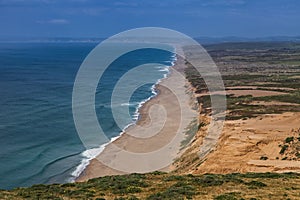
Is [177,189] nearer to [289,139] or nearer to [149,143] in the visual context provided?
Answer: [289,139]

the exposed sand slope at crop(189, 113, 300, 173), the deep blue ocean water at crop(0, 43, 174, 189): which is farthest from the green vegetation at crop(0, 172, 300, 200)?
the deep blue ocean water at crop(0, 43, 174, 189)

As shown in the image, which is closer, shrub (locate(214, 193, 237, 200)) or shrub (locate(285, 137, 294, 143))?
shrub (locate(214, 193, 237, 200))

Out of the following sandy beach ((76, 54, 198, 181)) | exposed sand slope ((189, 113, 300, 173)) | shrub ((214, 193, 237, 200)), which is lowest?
sandy beach ((76, 54, 198, 181))

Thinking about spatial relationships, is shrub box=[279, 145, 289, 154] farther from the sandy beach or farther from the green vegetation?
the sandy beach

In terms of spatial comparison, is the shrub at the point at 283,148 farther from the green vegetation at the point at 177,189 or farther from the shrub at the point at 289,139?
the green vegetation at the point at 177,189

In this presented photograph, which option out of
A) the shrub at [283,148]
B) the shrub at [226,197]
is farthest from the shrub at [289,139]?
the shrub at [226,197]

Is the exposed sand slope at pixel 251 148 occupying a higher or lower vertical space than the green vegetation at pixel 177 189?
lower

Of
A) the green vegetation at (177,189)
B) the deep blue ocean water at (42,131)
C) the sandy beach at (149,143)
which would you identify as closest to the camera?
the green vegetation at (177,189)

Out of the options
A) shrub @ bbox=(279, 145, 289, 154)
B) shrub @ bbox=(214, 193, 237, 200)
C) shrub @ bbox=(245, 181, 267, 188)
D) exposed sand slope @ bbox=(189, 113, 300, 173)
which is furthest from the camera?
shrub @ bbox=(279, 145, 289, 154)

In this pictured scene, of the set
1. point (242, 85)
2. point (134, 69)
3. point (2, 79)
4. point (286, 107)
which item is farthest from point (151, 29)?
point (134, 69)
